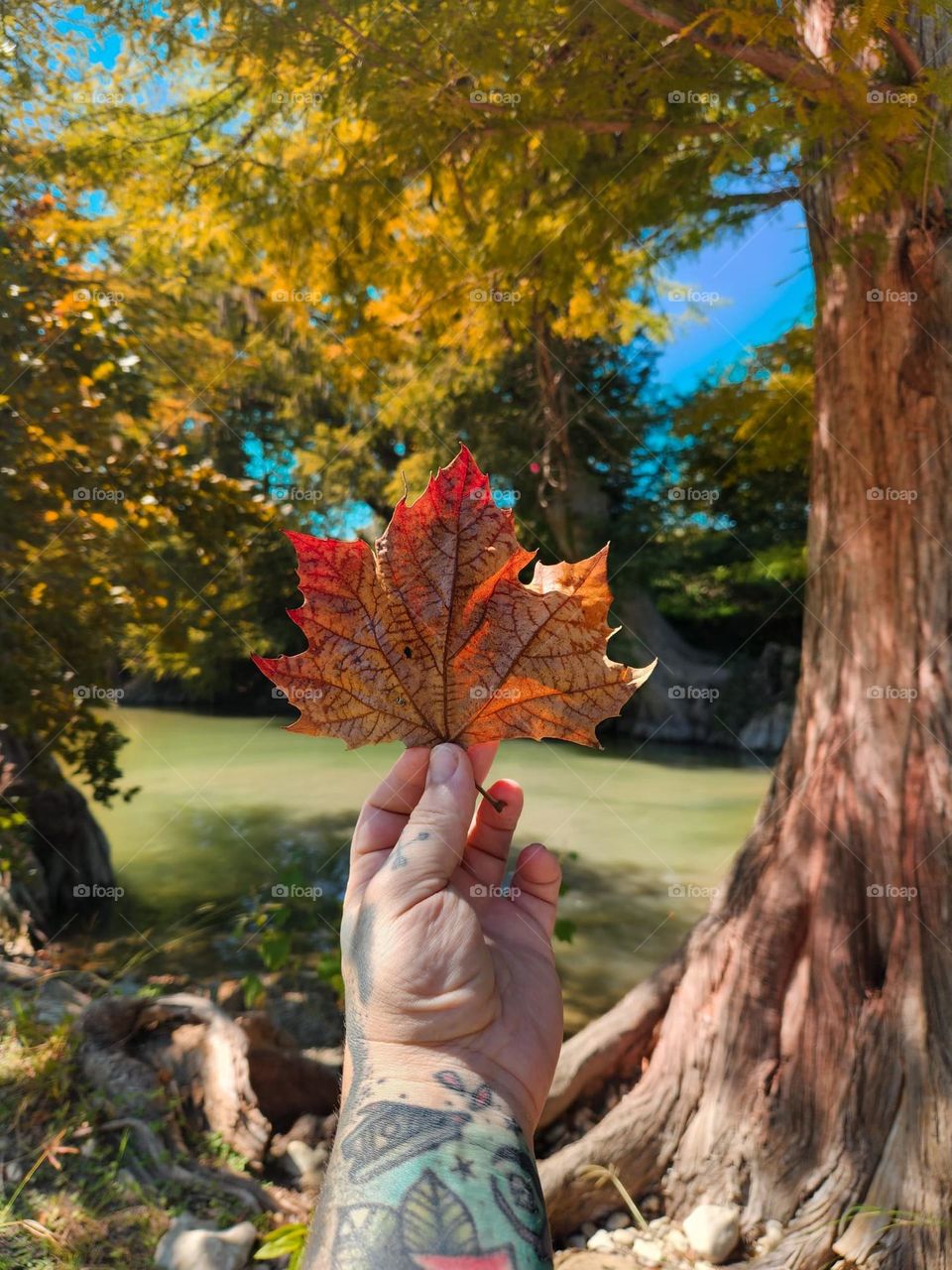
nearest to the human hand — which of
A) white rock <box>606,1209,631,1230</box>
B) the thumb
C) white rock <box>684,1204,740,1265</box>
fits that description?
the thumb

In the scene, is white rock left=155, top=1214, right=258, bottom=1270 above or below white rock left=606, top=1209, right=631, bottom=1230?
above

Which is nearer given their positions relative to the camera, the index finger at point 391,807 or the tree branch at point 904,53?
the index finger at point 391,807

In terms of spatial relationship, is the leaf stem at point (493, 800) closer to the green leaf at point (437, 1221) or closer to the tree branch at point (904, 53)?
the green leaf at point (437, 1221)

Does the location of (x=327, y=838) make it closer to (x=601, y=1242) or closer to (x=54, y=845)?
(x=54, y=845)

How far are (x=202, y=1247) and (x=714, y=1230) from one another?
170cm

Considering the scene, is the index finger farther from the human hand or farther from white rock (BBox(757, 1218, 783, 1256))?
white rock (BBox(757, 1218, 783, 1256))

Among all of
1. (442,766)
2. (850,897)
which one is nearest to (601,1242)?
(850,897)

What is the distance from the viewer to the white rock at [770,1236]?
2957 mm

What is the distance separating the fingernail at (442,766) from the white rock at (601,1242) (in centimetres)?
274

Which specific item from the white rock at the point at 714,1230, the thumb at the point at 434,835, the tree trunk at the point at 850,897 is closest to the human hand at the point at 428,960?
the thumb at the point at 434,835

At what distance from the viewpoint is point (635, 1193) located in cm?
324

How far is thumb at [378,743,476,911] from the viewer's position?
119 cm

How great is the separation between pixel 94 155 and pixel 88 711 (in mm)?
2826

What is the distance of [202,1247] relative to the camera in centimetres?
259
